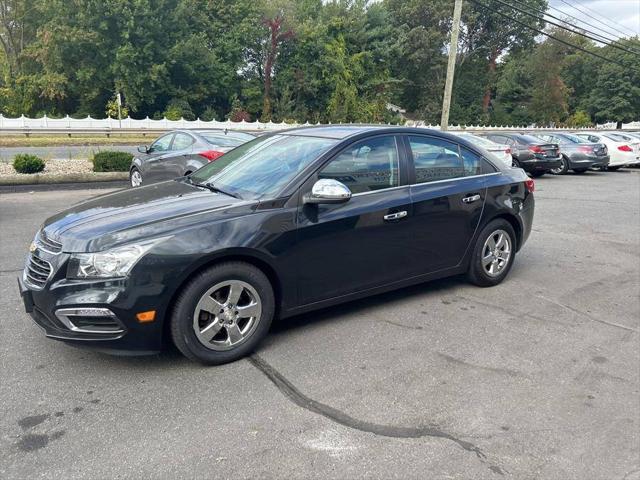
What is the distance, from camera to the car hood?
3.38 m

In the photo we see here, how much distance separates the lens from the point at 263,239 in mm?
3688

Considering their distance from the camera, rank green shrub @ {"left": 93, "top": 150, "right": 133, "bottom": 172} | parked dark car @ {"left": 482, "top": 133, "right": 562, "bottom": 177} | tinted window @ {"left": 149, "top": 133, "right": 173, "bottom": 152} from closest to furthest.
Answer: tinted window @ {"left": 149, "top": 133, "right": 173, "bottom": 152}
green shrub @ {"left": 93, "top": 150, "right": 133, "bottom": 172}
parked dark car @ {"left": 482, "top": 133, "right": 562, "bottom": 177}

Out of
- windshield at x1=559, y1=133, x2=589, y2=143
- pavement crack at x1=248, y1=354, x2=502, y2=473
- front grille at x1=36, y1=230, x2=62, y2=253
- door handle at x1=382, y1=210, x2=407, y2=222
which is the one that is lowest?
pavement crack at x1=248, y1=354, x2=502, y2=473

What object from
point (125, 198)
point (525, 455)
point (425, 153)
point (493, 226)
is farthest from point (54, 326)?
point (493, 226)

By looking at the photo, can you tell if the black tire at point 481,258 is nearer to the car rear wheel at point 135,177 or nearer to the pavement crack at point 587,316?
the pavement crack at point 587,316

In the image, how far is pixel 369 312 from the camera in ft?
15.3

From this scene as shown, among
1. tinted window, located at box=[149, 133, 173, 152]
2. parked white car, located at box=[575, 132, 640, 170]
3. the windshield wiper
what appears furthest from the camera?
parked white car, located at box=[575, 132, 640, 170]

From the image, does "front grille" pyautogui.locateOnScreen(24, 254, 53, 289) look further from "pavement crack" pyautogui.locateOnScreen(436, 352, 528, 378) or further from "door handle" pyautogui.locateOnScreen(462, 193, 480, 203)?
"door handle" pyautogui.locateOnScreen(462, 193, 480, 203)

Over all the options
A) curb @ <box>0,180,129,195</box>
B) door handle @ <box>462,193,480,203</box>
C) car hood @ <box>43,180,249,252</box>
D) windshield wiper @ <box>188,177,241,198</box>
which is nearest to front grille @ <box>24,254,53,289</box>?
car hood @ <box>43,180,249,252</box>

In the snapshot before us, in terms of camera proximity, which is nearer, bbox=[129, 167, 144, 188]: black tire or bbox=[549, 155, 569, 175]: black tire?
bbox=[129, 167, 144, 188]: black tire

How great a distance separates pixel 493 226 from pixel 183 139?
6.91m

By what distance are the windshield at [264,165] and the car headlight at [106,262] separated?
3.30 feet

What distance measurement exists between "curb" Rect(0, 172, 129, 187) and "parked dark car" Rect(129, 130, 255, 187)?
4.86 feet

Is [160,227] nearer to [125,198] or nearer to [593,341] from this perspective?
[125,198]
